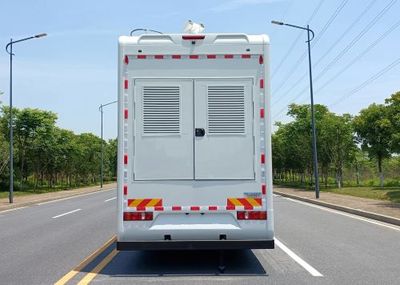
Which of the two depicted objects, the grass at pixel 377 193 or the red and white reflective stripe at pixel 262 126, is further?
the grass at pixel 377 193

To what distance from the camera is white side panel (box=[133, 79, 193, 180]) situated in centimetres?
730

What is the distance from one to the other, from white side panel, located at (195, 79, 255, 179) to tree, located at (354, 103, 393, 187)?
34.4 meters

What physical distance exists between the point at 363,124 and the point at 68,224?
103 ft

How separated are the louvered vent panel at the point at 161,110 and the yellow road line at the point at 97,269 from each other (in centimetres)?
236

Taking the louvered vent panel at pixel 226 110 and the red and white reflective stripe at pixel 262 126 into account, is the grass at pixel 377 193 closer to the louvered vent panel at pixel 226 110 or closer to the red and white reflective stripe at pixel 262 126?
the red and white reflective stripe at pixel 262 126

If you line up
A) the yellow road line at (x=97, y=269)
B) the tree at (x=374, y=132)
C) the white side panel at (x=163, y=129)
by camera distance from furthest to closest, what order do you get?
the tree at (x=374, y=132) → the white side panel at (x=163, y=129) → the yellow road line at (x=97, y=269)

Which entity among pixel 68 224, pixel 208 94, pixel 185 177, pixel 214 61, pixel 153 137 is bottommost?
pixel 68 224

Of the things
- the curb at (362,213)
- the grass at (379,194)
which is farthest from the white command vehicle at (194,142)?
the grass at (379,194)

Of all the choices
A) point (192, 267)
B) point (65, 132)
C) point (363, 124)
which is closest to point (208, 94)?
point (192, 267)

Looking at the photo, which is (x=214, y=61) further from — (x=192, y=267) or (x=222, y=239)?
(x=192, y=267)

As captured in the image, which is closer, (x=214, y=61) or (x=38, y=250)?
(x=214, y=61)

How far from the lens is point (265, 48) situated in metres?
7.39

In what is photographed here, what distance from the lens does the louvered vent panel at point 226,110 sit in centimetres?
740

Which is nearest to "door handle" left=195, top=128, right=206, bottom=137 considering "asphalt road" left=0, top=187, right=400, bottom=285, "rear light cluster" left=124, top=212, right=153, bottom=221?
"rear light cluster" left=124, top=212, right=153, bottom=221
